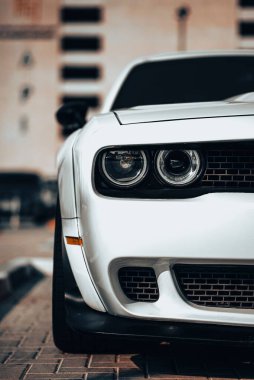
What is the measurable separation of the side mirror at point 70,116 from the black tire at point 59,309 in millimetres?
897

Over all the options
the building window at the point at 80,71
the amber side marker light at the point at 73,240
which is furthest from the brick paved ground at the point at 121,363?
Result: the building window at the point at 80,71

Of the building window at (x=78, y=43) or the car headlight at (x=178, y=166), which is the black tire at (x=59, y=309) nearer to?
the car headlight at (x=178, y=166)

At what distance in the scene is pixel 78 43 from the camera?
5047 centimetres

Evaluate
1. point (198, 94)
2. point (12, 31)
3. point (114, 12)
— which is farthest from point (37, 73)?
point (198, 94)

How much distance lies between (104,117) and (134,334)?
92 cm

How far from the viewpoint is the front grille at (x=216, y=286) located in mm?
2441

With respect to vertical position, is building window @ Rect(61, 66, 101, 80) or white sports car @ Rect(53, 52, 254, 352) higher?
white sports car @ Rect(53, 52, 254, 352)

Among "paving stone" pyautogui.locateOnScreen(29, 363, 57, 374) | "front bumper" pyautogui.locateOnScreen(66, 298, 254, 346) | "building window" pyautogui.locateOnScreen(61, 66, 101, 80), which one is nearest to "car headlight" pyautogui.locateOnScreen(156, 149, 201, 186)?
"front bumper" pyautogui.locateOnScreen(66, 298, 254, 346)

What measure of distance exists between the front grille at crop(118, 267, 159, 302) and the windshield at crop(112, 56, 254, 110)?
1.74 m

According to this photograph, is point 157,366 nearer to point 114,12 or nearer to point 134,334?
point 134,334

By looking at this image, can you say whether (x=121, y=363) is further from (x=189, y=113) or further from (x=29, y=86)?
(x=29, y=86)

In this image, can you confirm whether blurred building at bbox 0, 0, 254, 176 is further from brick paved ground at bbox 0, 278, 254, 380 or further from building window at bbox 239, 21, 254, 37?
brick paved ground at bbox 0, 278, 254, 380

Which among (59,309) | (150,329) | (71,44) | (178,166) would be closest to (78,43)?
(71,44)

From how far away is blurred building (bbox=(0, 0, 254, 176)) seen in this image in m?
50.1
